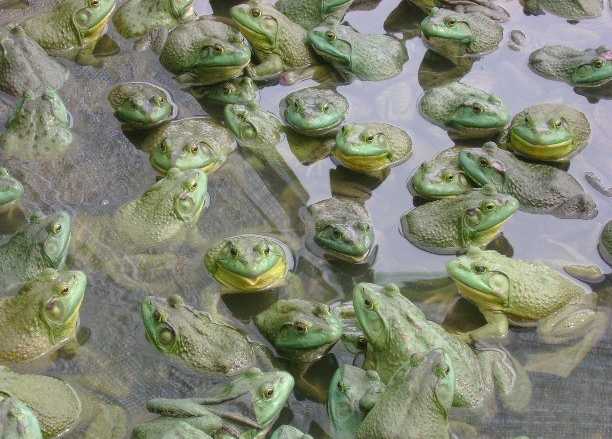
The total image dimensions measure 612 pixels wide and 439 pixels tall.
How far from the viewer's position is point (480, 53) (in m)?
7.68

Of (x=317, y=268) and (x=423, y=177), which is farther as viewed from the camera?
(x=423, y=177)

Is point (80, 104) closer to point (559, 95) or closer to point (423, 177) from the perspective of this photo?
point (423, 177)

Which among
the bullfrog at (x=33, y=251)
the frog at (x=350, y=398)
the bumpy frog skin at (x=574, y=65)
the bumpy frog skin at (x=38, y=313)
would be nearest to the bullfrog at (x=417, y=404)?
the frog at (x=350, y=398)

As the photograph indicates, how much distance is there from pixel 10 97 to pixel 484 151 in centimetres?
405

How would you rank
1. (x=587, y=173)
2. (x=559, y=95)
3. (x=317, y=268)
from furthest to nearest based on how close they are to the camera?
(x=559, y=95) < (x=587, y=173) < (x=317, y=268)

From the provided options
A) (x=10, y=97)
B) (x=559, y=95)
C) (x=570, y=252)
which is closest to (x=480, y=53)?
(x=559, y=95)

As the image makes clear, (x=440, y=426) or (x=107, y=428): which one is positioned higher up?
(x=440, y=426)

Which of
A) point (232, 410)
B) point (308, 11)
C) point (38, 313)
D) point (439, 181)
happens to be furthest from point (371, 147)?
point (38, 313)

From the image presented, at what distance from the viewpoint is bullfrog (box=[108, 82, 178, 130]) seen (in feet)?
21.2

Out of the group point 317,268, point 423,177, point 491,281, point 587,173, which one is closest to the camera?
point 491,281

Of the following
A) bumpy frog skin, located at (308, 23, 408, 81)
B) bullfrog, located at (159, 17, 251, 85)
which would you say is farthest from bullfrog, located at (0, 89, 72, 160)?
bumpy frog skin, located at (308, 23, 408, 81)

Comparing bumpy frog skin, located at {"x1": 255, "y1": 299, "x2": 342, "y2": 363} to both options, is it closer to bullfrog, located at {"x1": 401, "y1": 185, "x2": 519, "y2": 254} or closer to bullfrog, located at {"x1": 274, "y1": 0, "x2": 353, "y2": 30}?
bullfrog, located at {"x1": 401, "y1": 185, "x2": 519, "y2": 254}

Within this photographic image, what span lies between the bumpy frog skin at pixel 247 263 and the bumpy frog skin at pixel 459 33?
9.78ft

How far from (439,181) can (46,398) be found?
10.8 feet
